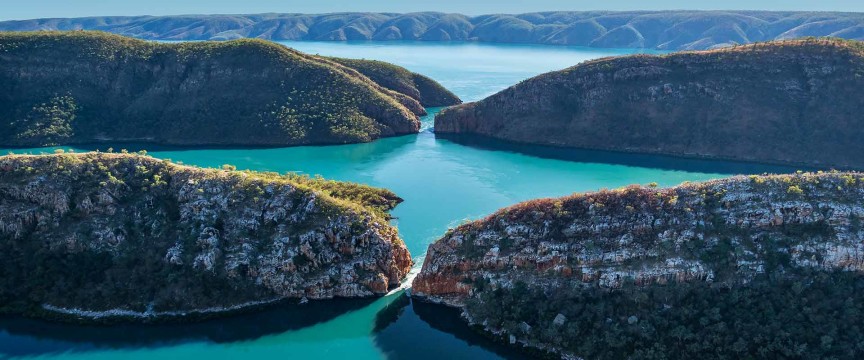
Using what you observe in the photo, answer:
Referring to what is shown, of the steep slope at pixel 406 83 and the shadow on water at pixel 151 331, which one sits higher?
the steep slope at pixel 406 83

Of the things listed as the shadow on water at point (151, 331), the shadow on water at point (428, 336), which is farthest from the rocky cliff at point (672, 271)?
the shadow on water at point (151, 331)

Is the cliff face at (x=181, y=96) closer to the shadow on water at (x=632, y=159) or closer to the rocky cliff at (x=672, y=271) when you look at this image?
the shadow on water at (x=632, y=159)

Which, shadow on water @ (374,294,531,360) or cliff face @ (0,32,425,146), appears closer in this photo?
shadow on water @ (374,294,531,360)

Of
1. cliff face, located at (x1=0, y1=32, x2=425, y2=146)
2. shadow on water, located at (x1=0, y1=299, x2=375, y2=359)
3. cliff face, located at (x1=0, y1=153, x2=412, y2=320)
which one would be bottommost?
shadow on water, located at (x1=0, y1=299, x2=375, y2=359)

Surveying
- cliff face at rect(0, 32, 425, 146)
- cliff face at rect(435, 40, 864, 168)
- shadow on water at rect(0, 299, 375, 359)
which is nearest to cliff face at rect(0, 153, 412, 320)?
shadow on water at rect(0, 299, 375, 359)

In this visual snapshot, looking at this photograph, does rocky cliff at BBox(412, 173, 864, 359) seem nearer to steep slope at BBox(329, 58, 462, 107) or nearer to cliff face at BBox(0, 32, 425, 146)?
cliff face at BBox(0, 32, 425, 146)

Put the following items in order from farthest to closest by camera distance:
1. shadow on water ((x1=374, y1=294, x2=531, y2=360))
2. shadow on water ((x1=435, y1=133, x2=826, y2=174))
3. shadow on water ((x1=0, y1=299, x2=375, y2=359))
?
shadow on water ((x1=435, y1=133, x2=826, y2=174))
shadow on water ((x1=0, y1=299, x2=375, y2=359))
shadow on water ((x1=374, y1=294, x2=531, y2=360))
